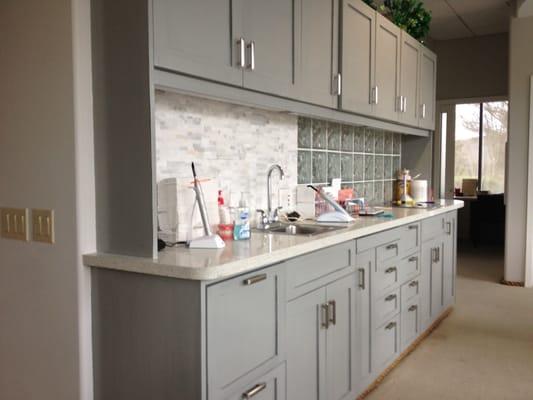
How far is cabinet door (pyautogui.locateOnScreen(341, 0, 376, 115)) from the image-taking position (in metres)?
2.84

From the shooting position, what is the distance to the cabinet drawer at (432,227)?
135 inches

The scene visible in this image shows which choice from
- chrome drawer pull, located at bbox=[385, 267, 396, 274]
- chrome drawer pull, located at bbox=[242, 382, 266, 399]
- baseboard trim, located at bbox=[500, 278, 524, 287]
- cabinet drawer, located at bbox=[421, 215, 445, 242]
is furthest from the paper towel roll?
chrome drawer pull, located at bbox=[242, 382, 266, 399]

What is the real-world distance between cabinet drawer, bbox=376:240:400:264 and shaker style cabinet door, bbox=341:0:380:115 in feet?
2.63

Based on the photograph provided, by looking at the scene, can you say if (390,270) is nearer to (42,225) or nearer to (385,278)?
(385,278)

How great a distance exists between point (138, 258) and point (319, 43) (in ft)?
5.05

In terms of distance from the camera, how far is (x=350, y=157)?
3.73 meters

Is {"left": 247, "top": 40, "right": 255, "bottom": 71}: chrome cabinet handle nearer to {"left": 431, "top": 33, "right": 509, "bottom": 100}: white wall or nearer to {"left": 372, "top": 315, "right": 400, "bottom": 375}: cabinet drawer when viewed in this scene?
{"left": 372, "top": 315, "right": 400, "bottom": 375}: cabinet drawer

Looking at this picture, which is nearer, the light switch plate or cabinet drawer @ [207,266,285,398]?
cabinet drawer @ [207,266,285,398]

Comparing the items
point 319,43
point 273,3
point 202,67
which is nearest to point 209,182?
point 202,67

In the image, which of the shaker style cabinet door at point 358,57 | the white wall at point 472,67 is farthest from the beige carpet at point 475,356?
the white wall at point 472,67

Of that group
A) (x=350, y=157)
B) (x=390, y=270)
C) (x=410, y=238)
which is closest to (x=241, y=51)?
(x=390, y=270)

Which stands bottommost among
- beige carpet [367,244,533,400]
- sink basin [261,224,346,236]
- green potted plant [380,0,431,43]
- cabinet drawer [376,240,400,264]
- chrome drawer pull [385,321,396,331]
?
beige carpet [367,244,533,400]

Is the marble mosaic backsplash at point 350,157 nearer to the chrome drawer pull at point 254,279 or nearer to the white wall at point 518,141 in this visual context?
the white wall at point 518,141

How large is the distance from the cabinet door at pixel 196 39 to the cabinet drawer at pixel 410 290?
5.90 ft
